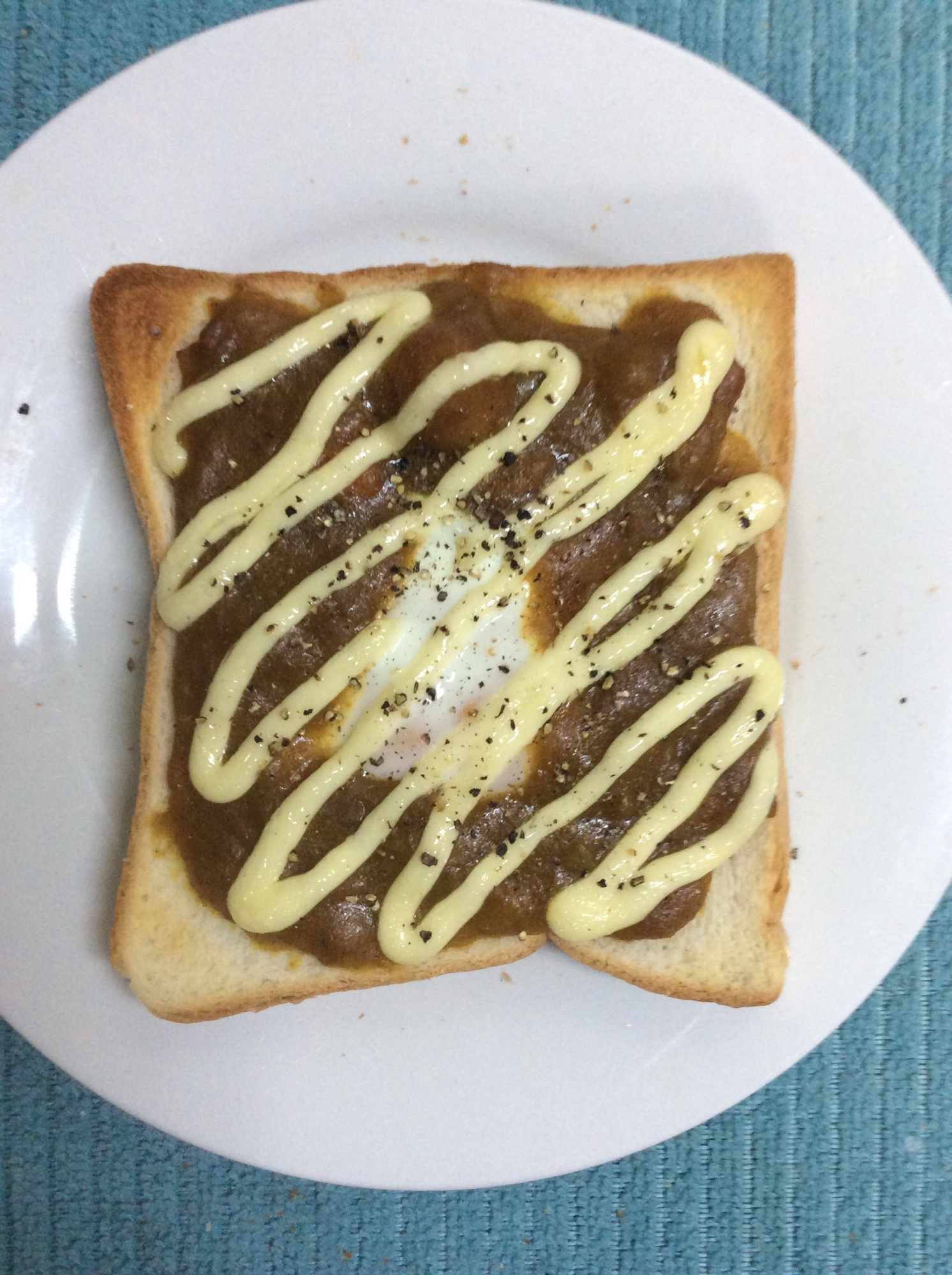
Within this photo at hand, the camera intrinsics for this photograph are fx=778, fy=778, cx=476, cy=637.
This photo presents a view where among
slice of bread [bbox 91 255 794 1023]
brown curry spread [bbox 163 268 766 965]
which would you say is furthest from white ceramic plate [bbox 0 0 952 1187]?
brown curry spread [bbox 163 268 766 965]

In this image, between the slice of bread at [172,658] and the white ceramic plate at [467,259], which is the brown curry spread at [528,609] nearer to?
the slice of bread at [172,658]

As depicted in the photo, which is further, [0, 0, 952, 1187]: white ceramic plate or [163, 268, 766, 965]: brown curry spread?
[0, 0, 952, 1187]: white ceramic plate

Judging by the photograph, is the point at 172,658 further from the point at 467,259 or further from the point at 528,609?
the point at 467,259

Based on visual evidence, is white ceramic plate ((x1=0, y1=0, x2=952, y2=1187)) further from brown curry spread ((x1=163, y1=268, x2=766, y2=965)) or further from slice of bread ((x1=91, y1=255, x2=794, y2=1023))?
brown curry spread ((x1=163, y1=268, x2=766, y2=965))

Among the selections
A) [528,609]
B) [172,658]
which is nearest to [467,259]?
[528,609]

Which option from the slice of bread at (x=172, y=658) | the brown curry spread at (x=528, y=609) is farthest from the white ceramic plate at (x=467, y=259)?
the brown curry spread at (x=528, y=609)

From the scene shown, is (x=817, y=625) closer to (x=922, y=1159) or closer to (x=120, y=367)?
(x=922, y=1159)
